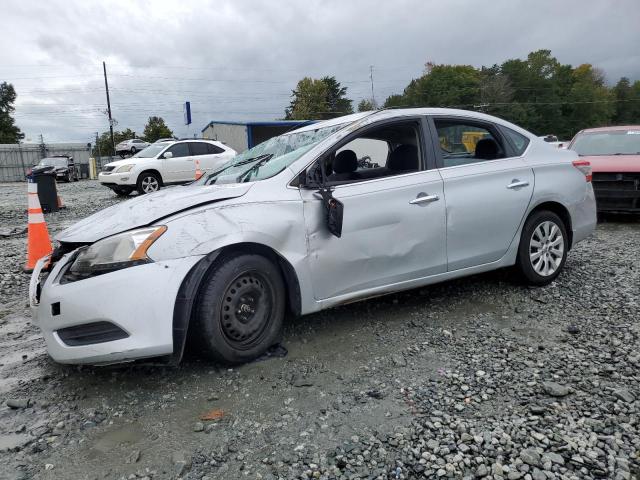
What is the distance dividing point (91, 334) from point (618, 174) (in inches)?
318

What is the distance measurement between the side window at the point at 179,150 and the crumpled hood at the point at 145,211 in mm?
11606

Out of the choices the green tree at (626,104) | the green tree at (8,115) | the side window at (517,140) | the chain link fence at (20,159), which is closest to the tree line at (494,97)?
the green tree at (8,115)

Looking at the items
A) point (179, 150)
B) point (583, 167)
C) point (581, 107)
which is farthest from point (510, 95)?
point (583, 167)

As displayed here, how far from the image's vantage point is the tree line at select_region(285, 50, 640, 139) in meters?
73.4

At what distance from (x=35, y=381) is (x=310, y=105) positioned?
7141 centimetres

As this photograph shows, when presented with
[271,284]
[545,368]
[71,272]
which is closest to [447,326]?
[545,368]

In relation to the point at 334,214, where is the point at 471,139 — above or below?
above

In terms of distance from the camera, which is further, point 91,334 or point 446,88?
point 446,88

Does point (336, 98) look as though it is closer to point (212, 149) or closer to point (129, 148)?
point (129, 148)

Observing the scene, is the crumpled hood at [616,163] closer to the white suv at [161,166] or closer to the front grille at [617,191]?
the front grille at [617,191]

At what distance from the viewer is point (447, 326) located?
3598 mm

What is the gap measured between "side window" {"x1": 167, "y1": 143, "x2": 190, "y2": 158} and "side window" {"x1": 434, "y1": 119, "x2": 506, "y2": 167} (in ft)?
38.3

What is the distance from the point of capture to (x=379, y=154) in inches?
171

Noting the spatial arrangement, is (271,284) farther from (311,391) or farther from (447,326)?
(447,326)
